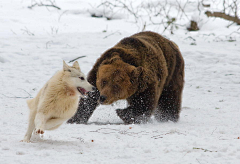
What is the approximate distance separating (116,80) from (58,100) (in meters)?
1.82

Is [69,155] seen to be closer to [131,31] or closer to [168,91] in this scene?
[168,91]

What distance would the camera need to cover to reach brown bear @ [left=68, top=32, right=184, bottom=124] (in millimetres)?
6312

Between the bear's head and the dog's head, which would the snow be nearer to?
the bear's head

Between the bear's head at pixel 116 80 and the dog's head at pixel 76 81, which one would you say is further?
the bear's head at pixel 116 80

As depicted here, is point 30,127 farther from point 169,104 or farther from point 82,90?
point 169,104

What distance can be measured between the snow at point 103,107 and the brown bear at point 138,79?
34cm

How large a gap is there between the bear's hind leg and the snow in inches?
10.5

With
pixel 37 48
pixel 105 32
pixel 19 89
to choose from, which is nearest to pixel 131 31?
pixel 105 32

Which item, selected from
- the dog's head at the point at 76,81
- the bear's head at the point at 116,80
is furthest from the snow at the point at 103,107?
the dog's head at the point at 76,81

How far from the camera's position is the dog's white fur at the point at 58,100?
4559 millimetres

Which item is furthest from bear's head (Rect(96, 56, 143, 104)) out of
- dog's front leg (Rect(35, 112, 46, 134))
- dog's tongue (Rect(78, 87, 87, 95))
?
dog's front leg (Rect(35, 112, 46, 134))

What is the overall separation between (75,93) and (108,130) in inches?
43.4

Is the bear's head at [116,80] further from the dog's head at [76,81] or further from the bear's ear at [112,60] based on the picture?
the dog's head at [76,81]

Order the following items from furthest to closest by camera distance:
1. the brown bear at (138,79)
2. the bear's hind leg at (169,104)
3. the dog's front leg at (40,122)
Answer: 1. the bear's hind leg at (169,104)
2. the brown bear at (138,79)
3. the dog's front leg at (40,122)
